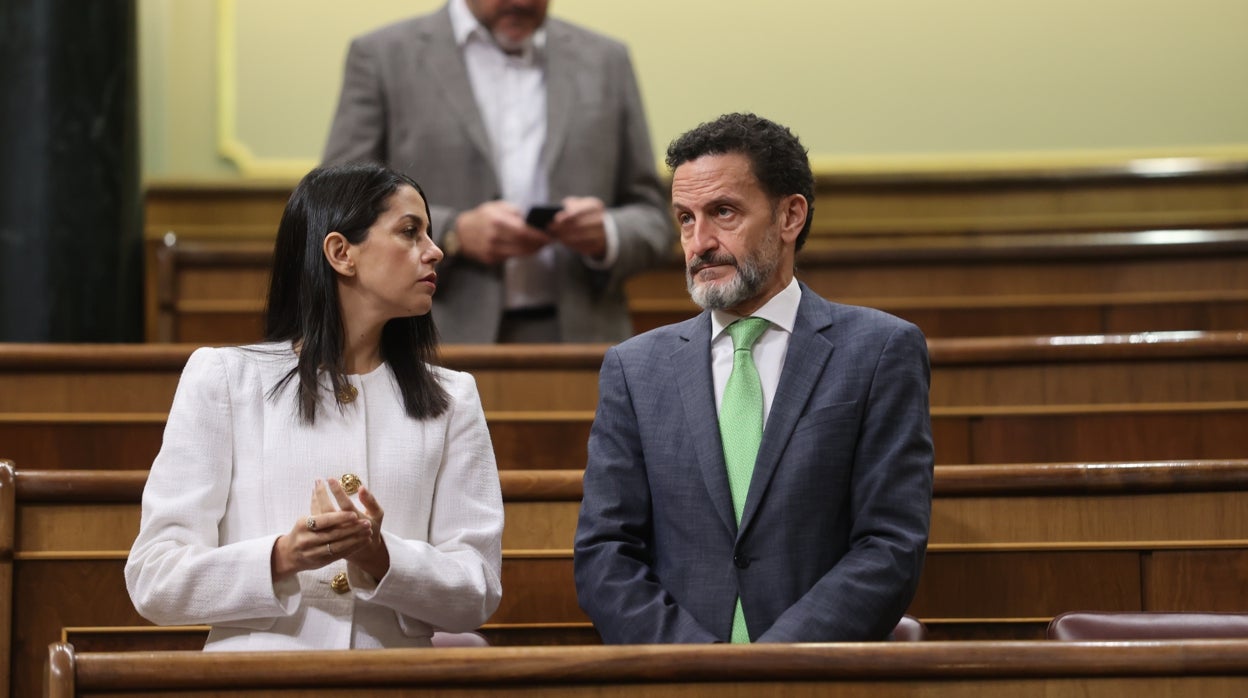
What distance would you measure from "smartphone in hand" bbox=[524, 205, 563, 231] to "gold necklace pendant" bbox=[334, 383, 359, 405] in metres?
1.13

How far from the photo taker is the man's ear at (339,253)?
5.76 feet

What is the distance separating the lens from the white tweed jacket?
163cm

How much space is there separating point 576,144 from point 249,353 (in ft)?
4.67

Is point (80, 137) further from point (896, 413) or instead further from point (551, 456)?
point (896, 413)

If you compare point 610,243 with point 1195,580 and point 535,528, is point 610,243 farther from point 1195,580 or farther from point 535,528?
point 1195,580

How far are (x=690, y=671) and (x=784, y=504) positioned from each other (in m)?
0.40

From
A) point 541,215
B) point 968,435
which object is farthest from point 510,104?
point 968,435

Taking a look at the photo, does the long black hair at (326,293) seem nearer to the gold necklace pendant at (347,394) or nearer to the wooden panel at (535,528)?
the gold necklace pendant at (347,394)

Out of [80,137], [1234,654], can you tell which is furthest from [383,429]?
[80,137]

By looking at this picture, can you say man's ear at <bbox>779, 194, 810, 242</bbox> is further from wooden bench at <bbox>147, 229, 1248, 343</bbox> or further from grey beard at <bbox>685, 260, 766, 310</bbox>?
wooden bench at <bbox>147, 229, 1248, 343</bbox>

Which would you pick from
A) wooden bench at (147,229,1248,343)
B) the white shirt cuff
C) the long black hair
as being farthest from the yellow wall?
the long black hair

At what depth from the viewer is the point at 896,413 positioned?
181 cm

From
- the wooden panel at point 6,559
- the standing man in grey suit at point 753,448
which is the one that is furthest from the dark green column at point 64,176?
the standing man in grey suit at point 753,448

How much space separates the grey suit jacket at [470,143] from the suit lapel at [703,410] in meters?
1.06
